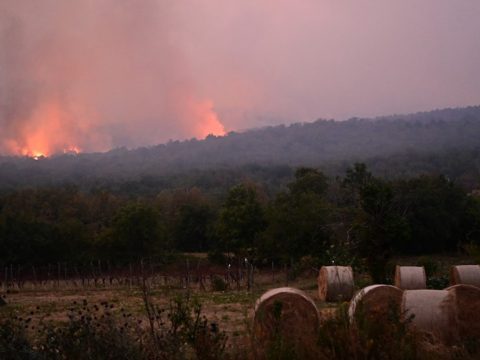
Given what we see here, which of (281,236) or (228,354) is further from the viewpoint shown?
(281,236)

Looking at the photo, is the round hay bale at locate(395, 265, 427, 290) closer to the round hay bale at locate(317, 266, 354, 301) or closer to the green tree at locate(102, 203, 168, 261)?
the round hay bale at locate(317, 266, 354, 301)

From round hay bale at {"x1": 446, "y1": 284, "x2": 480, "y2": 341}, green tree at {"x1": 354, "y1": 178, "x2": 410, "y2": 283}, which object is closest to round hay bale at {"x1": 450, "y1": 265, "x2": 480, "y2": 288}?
green tree at {"x1": 354, "y1": 178, "x2": 410, "y2": 283}

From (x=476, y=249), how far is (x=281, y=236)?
18.4 m

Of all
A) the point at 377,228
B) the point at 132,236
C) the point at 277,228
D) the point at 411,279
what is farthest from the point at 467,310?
the point at 132,236

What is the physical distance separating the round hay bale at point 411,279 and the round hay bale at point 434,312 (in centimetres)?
872

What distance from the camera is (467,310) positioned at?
10.6 metres

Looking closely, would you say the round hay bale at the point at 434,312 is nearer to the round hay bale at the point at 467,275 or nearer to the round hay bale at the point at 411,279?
the round hay bale at the point at 411,279

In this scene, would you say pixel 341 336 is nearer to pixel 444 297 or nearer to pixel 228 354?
pixel 228 354

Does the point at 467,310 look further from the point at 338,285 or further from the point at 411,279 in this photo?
the point at 338,285

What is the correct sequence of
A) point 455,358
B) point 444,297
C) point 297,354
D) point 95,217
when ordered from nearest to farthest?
point 297,354, point 455,358, point 444,297, point 95,217

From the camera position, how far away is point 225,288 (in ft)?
85.9

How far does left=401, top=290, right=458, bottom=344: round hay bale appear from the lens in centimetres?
1017

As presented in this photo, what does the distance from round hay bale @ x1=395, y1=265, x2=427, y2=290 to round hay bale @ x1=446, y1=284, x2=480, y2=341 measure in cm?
848

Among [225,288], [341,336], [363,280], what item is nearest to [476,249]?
[363,280]
